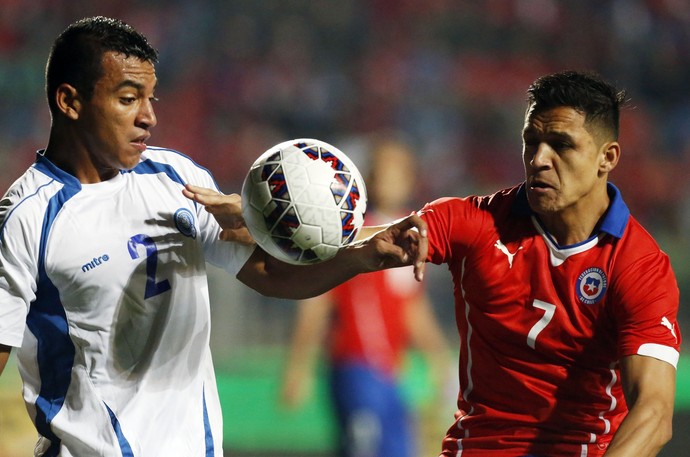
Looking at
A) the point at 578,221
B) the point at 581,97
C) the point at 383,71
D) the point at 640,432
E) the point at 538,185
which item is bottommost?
the point at 640,432

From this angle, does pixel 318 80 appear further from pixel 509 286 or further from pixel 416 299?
pixel 509 286

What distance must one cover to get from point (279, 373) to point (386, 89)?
5317 mm

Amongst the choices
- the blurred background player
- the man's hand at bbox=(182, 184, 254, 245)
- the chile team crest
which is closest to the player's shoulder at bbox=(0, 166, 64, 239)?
the man's hand at bbox=(182, 184, 254, 245)

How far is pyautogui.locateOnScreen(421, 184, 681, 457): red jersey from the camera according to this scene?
3.20 metres

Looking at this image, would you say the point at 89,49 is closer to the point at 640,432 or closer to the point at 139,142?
the point at 139,142

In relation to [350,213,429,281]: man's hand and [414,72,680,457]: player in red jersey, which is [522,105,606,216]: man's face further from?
[350,213,429,281]: man's hand

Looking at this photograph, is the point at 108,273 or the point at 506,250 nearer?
the point at 108,273

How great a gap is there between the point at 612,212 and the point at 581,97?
42 centimetres

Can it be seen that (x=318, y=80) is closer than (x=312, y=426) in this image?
No

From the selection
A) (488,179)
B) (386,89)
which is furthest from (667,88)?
(386,89)

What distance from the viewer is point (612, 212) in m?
3.33

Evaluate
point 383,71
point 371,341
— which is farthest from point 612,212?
point 383,71

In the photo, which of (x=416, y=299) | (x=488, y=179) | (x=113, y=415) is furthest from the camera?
(x=488, y=179)

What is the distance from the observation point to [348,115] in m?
13.4
